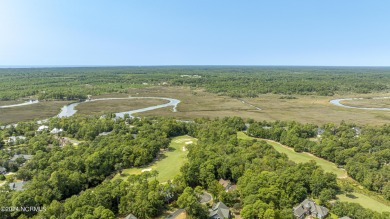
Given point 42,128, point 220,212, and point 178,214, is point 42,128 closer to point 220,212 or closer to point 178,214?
point 178,214

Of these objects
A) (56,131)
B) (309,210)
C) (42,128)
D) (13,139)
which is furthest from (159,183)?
(42,128)

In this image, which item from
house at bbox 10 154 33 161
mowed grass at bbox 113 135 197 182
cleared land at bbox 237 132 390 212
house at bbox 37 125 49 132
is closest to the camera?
cleared land at bbox 237 132 390 212

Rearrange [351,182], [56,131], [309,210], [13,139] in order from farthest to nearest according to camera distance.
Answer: [56,131] < [13,139] < [351,182] < [309,210]

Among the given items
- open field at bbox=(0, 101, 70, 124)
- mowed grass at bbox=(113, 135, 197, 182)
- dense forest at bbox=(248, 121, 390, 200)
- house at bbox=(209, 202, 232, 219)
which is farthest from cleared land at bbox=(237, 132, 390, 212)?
open field at bbox=(0, 101, 70, 124)

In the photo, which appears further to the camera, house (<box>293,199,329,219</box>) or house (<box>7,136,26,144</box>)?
house (<box>7,136,26,144</box>)

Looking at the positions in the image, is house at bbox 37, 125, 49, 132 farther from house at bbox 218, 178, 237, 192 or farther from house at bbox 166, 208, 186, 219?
house at bbox 218, 178, 237, 192

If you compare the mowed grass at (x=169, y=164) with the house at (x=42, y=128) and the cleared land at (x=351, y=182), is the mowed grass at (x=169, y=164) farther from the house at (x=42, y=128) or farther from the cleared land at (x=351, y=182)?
the house at (x=42, y=128)
